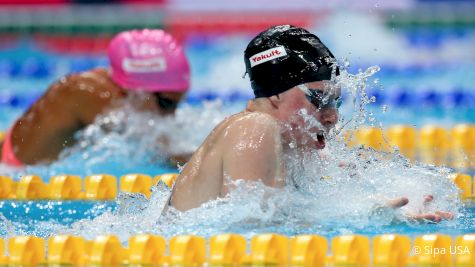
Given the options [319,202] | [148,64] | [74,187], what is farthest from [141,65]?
[319,202]

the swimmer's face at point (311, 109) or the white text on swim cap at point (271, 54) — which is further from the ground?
the white text on swim cap at point (271, 54)

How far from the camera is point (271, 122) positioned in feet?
9.78

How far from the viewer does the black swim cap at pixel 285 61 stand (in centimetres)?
310

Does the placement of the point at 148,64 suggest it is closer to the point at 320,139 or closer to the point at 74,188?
the point at 74,188

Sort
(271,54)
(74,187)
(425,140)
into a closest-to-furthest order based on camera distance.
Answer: (271,54), (74,187), (425,140)

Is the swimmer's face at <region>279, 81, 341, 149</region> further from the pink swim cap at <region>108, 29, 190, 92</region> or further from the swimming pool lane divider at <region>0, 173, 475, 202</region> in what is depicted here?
the pink swim cap at <region>108, 29, 190, 92</region>

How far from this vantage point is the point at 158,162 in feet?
16.8

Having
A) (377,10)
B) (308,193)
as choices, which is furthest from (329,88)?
(377,10)

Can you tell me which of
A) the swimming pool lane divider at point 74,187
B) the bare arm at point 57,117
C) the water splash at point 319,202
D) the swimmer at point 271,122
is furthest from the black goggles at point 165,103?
the swimmer at point 271,122

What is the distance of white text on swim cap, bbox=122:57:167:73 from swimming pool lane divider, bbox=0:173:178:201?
880 millimetres

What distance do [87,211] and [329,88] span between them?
59.6 inches

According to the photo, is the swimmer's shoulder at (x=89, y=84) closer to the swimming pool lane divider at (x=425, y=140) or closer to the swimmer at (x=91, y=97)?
the swimmer at (x=91, y=97)

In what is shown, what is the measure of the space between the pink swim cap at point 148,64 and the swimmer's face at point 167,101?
3 cm

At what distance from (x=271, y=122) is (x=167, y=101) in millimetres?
2201
